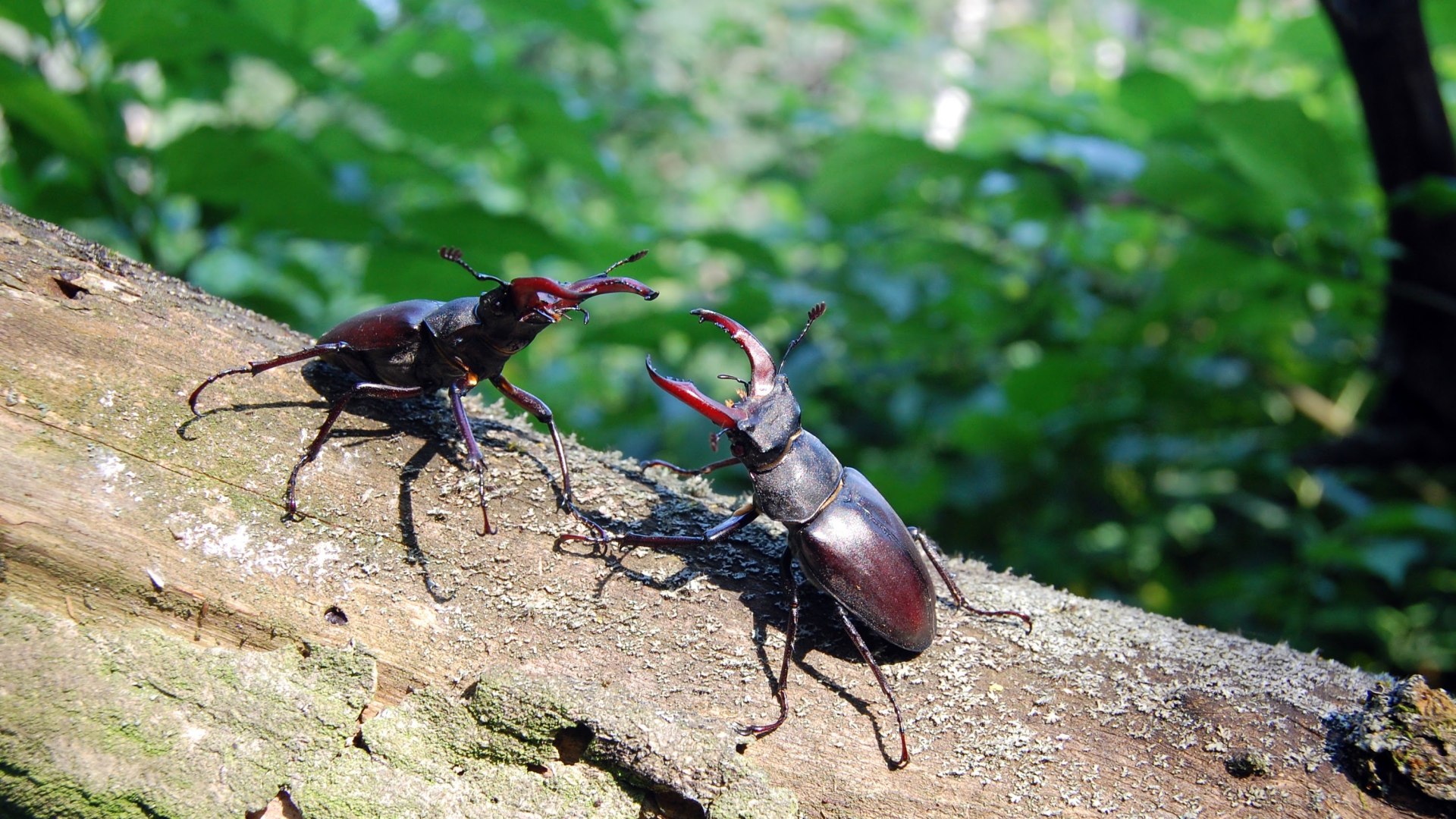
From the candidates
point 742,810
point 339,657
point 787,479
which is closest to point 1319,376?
point 787,479

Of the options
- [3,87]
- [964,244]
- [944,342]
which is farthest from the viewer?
[944,342]

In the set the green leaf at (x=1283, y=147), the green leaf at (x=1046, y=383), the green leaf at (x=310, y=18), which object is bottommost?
the green leaf at (x=1046, y=383)

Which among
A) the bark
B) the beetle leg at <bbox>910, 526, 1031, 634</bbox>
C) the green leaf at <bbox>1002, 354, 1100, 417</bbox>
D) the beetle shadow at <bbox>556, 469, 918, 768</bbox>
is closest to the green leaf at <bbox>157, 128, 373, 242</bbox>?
the bark

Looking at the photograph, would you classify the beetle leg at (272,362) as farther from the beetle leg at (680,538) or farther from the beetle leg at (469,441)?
the beetle leg at (680,538)

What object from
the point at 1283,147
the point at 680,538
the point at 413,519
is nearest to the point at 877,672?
the point at 680,538

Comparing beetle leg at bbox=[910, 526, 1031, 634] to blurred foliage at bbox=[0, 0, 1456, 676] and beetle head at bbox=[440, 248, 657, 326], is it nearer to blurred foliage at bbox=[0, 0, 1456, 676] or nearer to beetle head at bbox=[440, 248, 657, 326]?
beetle head at bbox=[440, 248, 657, 326]

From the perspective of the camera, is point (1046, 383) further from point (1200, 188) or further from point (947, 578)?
point (947, 578)

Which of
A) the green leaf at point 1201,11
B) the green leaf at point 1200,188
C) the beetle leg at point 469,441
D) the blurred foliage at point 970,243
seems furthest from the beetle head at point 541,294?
the green leaf at point 1201,11

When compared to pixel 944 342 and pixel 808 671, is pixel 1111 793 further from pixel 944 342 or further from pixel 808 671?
pixel 944 342
